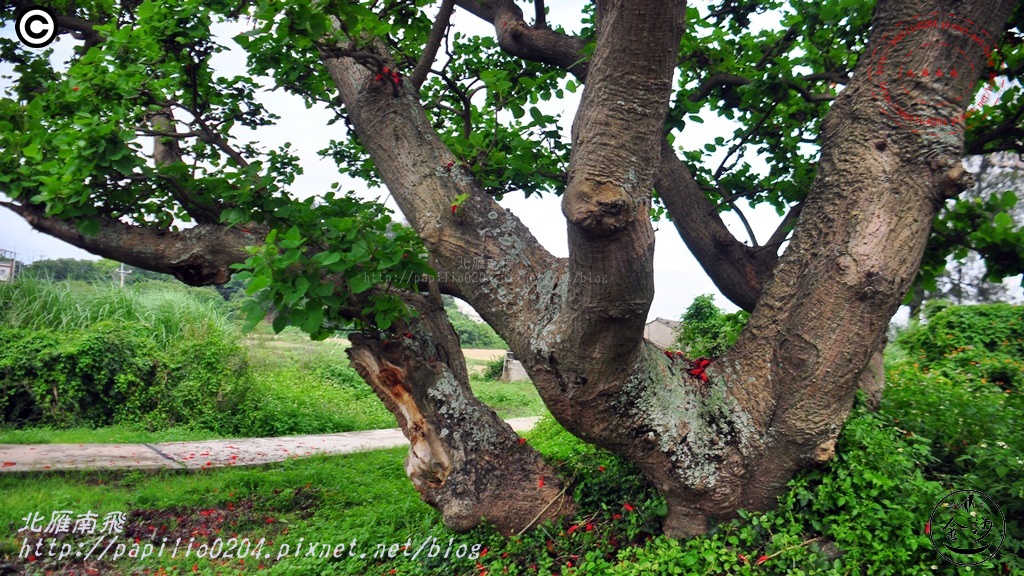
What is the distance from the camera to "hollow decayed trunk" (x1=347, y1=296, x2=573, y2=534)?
3.84 m

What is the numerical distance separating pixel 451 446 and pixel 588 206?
1.90m

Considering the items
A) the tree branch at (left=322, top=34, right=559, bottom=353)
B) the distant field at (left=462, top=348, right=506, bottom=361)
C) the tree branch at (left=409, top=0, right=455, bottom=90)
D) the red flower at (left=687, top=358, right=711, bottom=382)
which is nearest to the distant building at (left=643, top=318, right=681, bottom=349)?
the distant field at (left=462, top=348, right=506, bottom=361)

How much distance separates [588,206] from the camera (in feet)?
8.11

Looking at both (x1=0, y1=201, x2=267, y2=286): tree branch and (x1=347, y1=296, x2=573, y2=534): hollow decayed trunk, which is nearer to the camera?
(x1=347, y1=296, x2=573, y2=534): hollow decayed trunk

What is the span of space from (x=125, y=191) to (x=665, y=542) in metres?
3.52

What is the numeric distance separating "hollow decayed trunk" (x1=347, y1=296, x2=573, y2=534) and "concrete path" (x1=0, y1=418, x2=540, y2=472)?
3.72 metres

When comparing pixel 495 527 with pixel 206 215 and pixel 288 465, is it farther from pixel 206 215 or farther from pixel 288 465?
pixel 288 465

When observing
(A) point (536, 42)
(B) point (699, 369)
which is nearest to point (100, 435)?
(A) point (536, 42)

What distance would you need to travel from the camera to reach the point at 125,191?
12.9 feet

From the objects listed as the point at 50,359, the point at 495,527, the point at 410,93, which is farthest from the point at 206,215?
the point at 50,359

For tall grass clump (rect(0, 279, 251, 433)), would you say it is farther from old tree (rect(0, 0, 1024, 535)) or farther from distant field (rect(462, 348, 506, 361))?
distant field (rect(462, 348, 506, 361))

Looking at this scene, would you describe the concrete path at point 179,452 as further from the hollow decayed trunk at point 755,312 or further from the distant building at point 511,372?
the distant building at point 511,372

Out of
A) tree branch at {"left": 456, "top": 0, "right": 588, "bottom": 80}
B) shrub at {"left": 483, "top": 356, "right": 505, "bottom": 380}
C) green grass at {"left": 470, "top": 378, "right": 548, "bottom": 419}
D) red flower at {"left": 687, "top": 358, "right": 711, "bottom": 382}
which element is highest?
tree branch at {"left": 456, "top": 0, "right": 588, "bottom": 80}

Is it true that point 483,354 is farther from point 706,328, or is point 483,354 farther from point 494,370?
point 706,328
